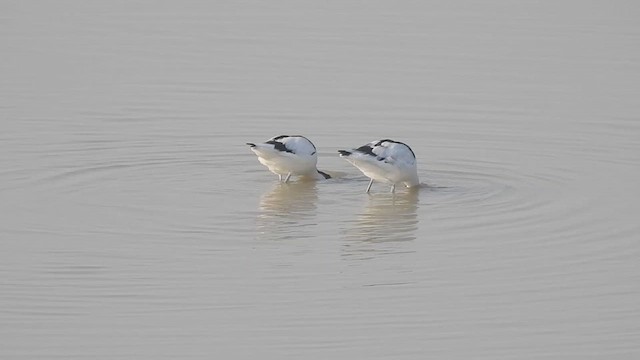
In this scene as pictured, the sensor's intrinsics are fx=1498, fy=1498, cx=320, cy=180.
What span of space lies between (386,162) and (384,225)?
1.36 meters

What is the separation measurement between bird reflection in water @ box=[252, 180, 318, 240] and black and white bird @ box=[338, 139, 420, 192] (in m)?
0.59

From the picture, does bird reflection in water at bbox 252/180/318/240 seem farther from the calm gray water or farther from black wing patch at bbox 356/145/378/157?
black wing patch at bbox 356/145/378/157

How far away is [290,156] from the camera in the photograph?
15.9m

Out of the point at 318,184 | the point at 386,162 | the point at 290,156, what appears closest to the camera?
the point at 386,162

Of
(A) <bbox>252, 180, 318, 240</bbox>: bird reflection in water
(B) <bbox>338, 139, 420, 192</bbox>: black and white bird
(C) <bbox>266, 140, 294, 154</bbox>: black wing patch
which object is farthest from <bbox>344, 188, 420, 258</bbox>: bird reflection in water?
(C) <bbox>266, 140, 294, 154</bbox>: black wing patch

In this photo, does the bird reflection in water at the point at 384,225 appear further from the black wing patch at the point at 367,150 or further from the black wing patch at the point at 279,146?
the black wing patch at the point at 279,146

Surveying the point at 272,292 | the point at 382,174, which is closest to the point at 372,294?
the point at 272,292

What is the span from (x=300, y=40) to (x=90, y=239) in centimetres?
1039

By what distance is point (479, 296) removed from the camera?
11.2 meters

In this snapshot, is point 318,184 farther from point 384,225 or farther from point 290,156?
point 384,225

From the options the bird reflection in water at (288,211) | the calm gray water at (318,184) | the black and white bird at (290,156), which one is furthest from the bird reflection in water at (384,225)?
the black and white bird at (290,156)

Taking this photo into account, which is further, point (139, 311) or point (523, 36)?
point (523, 36)

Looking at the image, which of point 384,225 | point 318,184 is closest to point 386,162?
point 318,184

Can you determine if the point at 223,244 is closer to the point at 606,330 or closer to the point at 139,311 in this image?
the point at 139,311
